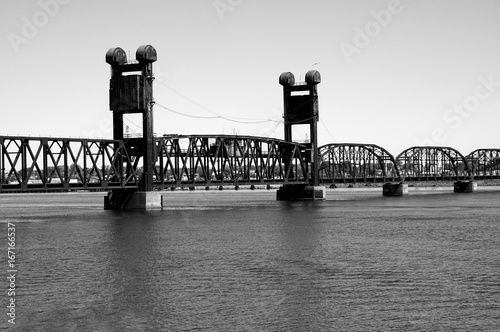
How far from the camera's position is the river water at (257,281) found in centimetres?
3080

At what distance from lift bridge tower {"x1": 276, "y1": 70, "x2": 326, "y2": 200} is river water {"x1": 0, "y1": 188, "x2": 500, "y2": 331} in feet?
260

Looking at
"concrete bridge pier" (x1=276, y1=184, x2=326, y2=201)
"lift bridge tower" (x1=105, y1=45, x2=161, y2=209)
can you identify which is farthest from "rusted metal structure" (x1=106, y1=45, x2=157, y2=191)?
"concrete bridge pier" (x1=276, y1=184, x2=326, y2=201)

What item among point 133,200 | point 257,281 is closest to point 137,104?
point 133,200

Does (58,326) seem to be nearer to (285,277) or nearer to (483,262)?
(285,277)

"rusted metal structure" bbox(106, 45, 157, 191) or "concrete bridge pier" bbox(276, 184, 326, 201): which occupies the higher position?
"rusted metal structure" bbox(106, 45, 157, 191)

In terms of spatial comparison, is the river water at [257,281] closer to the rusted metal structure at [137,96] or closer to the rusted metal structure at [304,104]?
the rusted metal structure at [137,96]

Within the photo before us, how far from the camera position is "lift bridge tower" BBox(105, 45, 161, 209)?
10562cm

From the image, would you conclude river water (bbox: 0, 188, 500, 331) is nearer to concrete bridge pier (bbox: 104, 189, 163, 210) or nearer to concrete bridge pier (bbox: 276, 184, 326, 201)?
concrete bridge pier (bbox: 104, 189, 163, 210)

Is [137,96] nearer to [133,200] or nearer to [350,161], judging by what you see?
[133,200]

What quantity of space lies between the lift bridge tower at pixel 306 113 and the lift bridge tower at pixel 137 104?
4834 centimetres

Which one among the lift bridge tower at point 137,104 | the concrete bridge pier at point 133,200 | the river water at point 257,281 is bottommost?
the river water at point 257,281

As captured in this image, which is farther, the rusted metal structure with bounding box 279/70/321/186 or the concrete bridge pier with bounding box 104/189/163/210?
the rusted metal structure with bounding box 279/70/321/186

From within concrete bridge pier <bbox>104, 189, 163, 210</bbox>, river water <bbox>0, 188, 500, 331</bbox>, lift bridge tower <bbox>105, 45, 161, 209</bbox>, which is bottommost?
river water <bbox>0, 188, 500, 331</bbox>

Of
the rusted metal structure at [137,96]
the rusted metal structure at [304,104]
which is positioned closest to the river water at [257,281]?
the rusted metal structure at [137,96]
